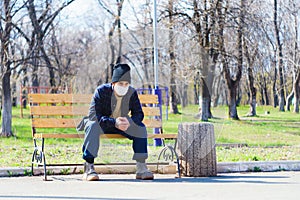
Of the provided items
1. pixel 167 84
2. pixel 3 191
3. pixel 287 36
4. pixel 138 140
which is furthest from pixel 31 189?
pixel 287 36

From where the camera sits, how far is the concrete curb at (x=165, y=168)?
265 inches

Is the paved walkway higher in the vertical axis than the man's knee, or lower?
lower

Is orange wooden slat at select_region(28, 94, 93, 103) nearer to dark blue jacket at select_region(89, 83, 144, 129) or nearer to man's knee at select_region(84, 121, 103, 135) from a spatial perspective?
dark blue jacket at select_region(89, 83, 144, 129)

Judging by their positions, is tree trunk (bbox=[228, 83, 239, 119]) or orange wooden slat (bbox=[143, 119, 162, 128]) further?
tree trunk (bbox=[228, 83, 239, 119])

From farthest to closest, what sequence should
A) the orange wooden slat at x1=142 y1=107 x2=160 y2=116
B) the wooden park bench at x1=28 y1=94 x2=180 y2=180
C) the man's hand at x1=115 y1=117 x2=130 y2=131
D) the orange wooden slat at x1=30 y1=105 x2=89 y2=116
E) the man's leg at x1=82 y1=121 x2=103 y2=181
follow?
the orange wooden slat at x1=142 y1=107 x2=160 y2=116
the orange wooden slat at x1=30 y1=105 x2=89 y2=116
the wooden park bench at x1=28 y1=94 x2=180 y2=180
the man's hand at x1=115 y1=117 x2=130 y2=131
the man's leg at x1=82 y1=121 x2=103 y2=181

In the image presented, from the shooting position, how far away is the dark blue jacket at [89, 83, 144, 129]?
637cm

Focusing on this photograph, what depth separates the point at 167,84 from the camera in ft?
92.3

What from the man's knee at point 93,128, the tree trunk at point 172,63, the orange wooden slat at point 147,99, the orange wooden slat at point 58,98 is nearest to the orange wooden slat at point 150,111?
the orange wooden slat at point 147,99

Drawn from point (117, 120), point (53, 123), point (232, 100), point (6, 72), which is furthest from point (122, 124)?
point (232, 100)

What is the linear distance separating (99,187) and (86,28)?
1654 inches

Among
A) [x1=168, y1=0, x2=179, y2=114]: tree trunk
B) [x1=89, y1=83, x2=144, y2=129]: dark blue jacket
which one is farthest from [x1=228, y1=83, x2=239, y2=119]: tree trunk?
[x1=89, y1=83, x2=144, y2=129]: dark blue jacket

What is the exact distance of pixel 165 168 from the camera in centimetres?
693

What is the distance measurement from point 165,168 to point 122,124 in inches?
38.5

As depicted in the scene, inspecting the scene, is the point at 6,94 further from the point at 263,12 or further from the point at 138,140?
the point at 263,12
